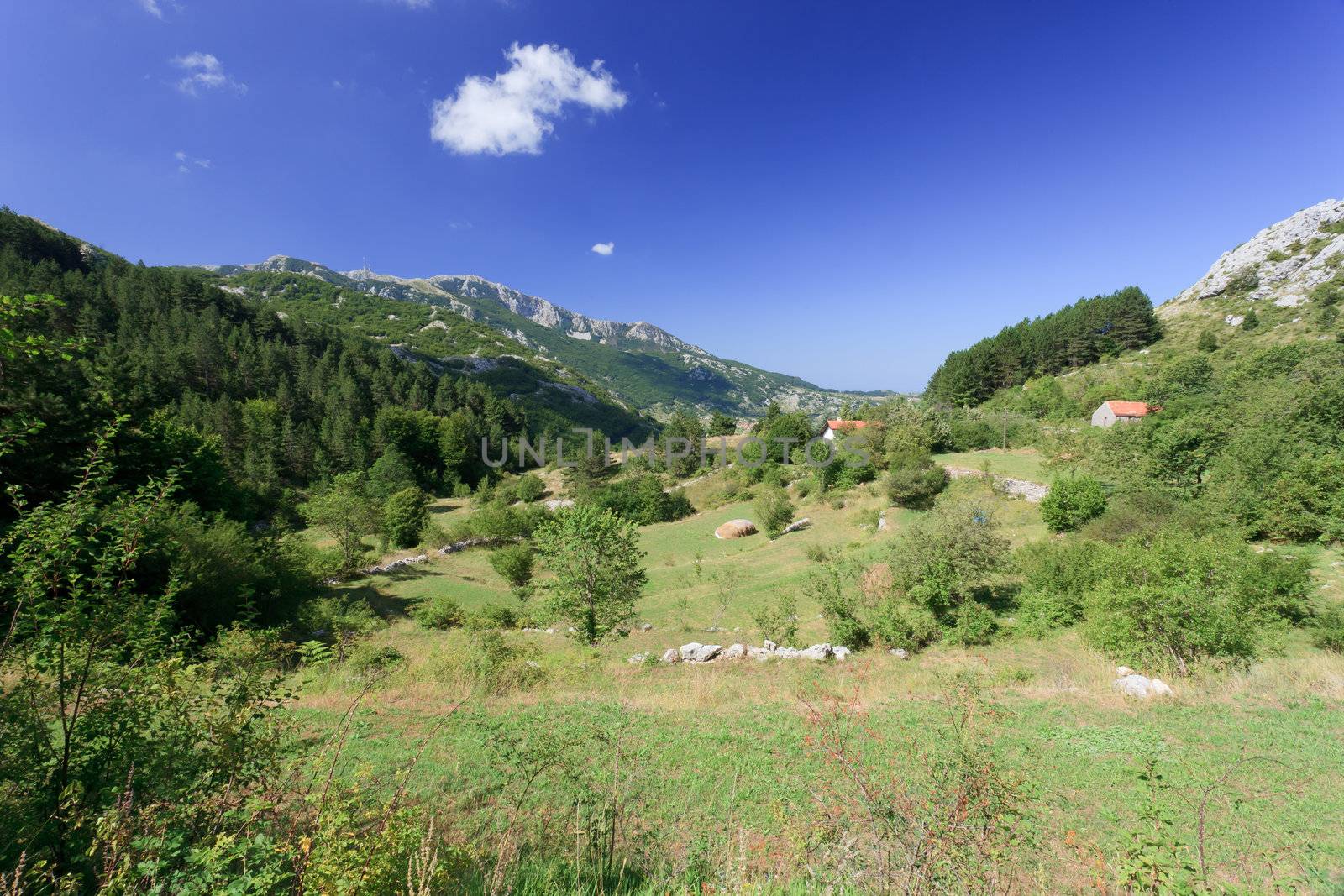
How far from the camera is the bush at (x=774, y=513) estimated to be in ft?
120

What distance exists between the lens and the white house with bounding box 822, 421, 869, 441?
159 ft

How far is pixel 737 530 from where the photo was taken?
3906cm

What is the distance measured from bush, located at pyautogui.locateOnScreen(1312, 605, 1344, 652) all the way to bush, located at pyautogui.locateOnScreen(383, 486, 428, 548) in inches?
1913

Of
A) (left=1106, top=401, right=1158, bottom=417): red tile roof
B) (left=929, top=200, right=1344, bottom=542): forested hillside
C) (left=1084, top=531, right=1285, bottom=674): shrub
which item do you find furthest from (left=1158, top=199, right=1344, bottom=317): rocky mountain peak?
(left=1084, top=531, right=1285, bottom=674): shrub

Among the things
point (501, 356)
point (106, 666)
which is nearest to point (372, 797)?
point (106, 666)

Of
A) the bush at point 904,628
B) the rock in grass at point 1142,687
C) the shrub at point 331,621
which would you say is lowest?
the shrub at point 331,621

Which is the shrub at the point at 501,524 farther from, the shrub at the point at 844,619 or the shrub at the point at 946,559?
the shrub at the point at 946,559

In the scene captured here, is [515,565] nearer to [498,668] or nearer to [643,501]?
[498,668]

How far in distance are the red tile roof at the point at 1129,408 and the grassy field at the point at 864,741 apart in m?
33.7

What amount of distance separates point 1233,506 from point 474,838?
93.5 feet

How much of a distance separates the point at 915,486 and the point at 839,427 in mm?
22831

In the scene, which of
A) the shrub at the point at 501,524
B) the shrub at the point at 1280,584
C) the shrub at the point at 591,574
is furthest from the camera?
the shrub at the point at 501,524

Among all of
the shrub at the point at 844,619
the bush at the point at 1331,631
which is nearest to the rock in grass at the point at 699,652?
the shrub at the point at 844,619

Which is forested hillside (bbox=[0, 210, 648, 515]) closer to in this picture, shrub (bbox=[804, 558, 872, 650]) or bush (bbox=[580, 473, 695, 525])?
bush (bbox=[580, 473, 695, 525])
